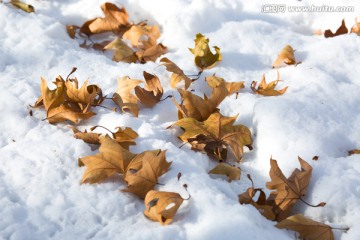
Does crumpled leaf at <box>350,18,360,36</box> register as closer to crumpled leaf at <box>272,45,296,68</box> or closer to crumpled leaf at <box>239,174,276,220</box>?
crumpled leaf at <box>272,45,296,68</box>

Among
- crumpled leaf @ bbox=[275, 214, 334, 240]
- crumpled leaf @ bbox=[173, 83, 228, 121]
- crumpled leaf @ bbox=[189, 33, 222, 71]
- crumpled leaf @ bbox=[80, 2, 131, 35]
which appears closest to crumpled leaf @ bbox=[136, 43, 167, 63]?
crumpled leaf @ bbox=[189, 33, 222, 71]

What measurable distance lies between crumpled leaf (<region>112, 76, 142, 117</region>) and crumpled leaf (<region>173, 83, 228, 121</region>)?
0.16 metres

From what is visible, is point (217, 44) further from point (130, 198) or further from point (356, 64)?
point (130, 198)

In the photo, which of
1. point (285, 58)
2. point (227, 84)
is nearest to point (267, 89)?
point (227, 84)

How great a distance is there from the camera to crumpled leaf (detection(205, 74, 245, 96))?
167cm

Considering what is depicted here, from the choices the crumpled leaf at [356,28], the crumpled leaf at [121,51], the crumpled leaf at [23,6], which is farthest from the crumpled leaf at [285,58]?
the crumpled leaf at [23,6]

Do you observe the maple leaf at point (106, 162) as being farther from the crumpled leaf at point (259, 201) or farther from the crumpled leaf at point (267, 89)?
the crumpled leaf at point (267, 89)

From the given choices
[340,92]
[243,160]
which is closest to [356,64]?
[340,92]

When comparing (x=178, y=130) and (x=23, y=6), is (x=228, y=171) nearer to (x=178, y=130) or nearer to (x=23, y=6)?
(x=178, y=130)

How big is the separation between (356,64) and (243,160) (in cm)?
75

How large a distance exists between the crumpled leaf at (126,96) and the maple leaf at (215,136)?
0.20 metres

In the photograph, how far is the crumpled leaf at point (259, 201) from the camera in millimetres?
1235

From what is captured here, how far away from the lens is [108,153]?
1280 millimetres

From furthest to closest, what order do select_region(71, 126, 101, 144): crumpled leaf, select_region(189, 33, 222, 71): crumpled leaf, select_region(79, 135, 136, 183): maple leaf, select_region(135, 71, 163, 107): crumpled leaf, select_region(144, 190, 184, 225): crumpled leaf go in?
select_region(189, 33, 222, 71): crumpled leaf, select_region(135, 71, 163, 107): crumpled leaf, select_region(71, 126, 101, 144): crumpled leaf, select_region(79, 135, 136, 183): maple leaf, select_region(144, 190, 184, 225): crumpled leaf
